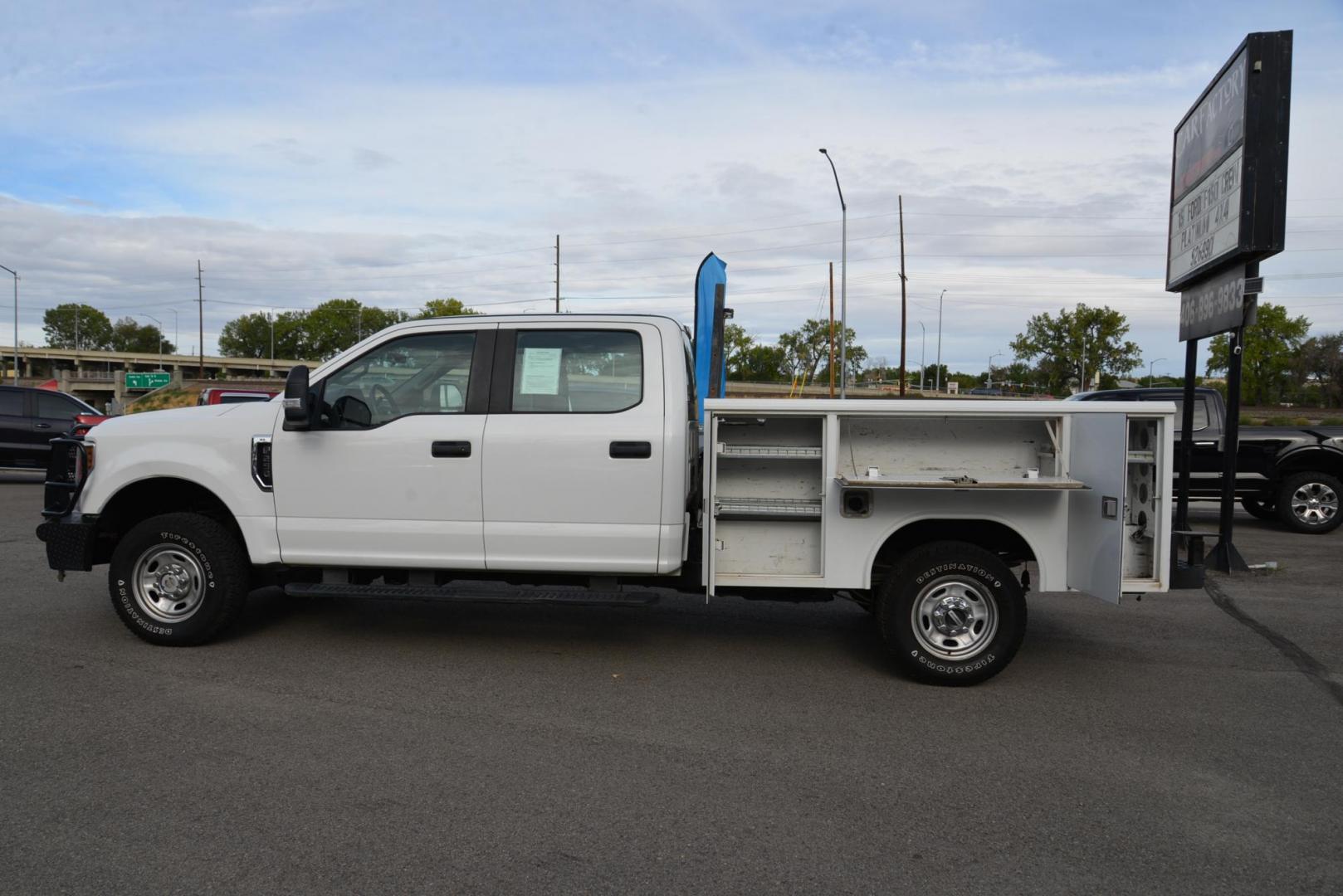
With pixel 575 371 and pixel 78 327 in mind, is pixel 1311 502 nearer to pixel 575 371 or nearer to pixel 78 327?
pixel 575 371

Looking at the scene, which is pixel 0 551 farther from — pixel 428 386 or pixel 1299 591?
pixel 1299 591

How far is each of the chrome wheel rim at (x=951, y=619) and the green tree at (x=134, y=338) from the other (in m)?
178

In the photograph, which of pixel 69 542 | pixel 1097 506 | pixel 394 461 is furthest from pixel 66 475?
pixel 1097 506

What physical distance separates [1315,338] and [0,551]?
9515cm

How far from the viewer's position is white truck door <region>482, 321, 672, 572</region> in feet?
18.7

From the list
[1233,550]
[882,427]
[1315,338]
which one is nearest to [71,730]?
[882,427]

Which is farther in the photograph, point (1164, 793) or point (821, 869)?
point (1164, 793)

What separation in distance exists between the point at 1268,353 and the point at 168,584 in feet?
287

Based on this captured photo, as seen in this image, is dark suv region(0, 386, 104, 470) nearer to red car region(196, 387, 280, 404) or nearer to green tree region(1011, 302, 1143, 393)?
red car region(196, 387, 280, 404)

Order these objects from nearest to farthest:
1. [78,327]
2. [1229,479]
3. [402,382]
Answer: [402,382] → [1229,479] → [78,327]

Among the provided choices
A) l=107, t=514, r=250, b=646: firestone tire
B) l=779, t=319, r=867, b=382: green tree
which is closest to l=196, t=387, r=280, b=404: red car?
l=107, t=514, r=250, b=646: firestone tire

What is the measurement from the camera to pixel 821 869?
11.4ft

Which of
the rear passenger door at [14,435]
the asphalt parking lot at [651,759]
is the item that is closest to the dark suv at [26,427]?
the rear passenger door at [14,435]

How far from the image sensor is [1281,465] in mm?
12320
